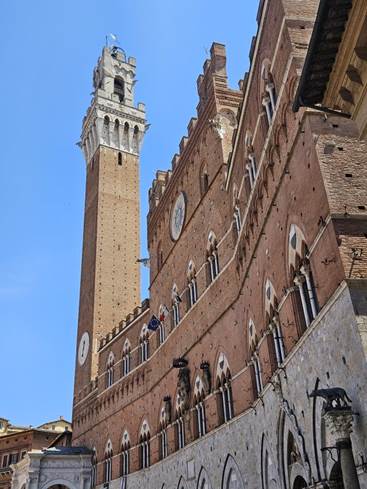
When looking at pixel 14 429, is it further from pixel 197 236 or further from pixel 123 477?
pixel 197 236

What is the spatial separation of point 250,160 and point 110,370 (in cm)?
1775

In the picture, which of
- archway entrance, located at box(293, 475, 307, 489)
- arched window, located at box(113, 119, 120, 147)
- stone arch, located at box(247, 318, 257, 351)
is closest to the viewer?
archway entrance, located at box(293, 475, 307, 489)

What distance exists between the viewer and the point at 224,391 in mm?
14180

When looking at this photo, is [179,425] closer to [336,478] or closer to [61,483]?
[336,478]

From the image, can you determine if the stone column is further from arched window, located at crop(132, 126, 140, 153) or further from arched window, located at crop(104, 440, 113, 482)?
arched window, located at crop(132, 126, 140, 153)

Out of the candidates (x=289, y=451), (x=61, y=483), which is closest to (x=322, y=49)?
(x=289, y=451)

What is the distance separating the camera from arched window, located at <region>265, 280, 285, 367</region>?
32.5ft

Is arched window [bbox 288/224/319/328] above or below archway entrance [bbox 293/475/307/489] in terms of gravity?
above

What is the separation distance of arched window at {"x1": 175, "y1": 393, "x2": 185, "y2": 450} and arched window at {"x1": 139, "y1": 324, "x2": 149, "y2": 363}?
516cm

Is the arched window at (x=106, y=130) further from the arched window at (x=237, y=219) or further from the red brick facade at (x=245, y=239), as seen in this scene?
the arched window at (x=237, y=219)

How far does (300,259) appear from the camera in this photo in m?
8.63

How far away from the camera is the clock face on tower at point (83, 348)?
108 ft

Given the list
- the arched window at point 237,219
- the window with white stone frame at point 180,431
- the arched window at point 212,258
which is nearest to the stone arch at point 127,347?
the window with white stone frame at point 180,431

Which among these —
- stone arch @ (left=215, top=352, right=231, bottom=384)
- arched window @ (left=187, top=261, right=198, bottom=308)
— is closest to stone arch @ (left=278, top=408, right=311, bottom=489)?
stone arch @ (left=215, top=352, right=231, bottom=384)
